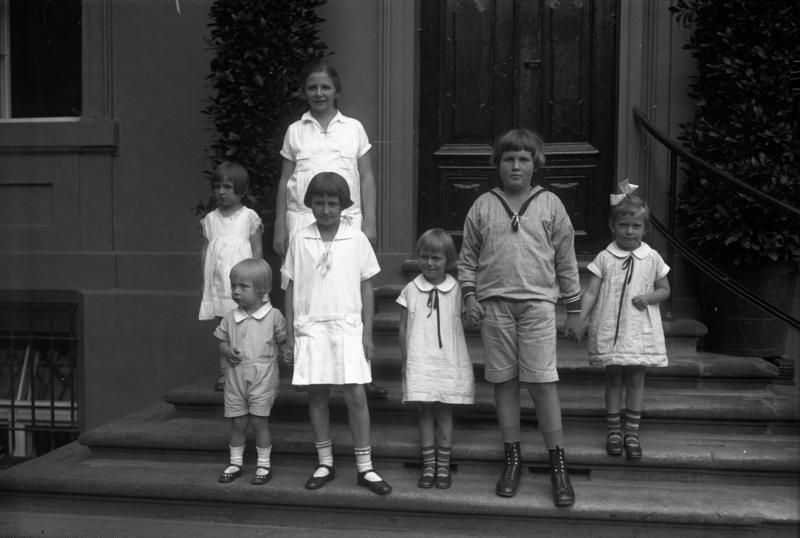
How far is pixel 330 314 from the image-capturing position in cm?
419

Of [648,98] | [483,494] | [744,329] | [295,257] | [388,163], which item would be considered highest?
[648,98]

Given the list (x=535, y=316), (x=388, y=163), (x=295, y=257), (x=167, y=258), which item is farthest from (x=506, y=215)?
(x=167, y=258)

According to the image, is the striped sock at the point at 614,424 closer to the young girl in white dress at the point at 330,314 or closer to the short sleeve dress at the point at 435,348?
the short sleeve dress at the point at 435,348

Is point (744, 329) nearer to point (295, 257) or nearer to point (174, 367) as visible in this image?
point (295, 257)

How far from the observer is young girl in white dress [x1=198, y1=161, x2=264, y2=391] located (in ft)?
16.3

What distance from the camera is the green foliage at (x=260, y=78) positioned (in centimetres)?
553

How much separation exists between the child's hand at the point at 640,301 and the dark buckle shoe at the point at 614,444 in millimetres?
683

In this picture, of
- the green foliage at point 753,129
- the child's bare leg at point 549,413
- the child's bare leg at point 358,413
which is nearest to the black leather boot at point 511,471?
the child's bare leg at point 549,413

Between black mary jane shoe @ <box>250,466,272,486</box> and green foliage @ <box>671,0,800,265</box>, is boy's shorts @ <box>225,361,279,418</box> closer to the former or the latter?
black mary jane shoe @ <box>250,466,272,486</box>

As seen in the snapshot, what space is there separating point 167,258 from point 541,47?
3271 millimetres

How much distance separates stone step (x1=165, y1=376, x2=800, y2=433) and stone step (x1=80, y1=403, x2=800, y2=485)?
0.16 ft

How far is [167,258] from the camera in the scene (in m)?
6.45

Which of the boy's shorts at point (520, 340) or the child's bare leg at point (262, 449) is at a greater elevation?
the boy's shorts at point (520, 340)

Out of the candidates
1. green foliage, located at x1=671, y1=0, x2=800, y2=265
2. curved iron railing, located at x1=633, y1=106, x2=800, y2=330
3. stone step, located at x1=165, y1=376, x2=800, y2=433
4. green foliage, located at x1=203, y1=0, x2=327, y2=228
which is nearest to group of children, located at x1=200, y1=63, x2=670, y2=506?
stone step, located at x1=165, y1=376, x2=800, y2=433
